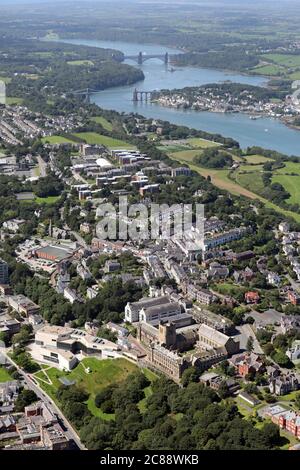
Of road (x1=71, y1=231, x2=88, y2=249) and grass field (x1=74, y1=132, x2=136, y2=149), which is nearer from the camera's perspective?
road (x1=71, y1=231, x2=88, y2=249)

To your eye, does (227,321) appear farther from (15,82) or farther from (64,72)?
(64,72)

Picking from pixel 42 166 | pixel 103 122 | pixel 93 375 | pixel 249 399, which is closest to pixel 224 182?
pixel 42 166

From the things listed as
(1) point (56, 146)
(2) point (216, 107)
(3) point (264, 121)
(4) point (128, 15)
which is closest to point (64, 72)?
(2) point (216, 107)

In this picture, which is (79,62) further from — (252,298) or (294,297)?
(294,297)

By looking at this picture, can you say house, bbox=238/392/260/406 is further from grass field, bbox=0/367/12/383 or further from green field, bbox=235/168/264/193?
green field, bbox=235/168/264/193

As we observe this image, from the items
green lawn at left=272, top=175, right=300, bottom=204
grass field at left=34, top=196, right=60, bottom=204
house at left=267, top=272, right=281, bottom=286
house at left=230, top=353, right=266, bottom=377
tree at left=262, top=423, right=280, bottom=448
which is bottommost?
green lawn at left=272, top=175, right=300, bottom=204

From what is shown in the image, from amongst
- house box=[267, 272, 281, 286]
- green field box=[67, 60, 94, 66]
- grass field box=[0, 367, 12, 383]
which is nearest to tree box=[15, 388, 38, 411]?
grass field box=[0, 367, 12, 383]

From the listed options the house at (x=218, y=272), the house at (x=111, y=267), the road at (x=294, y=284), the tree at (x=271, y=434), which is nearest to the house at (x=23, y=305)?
the house at (x=111, y=267)
